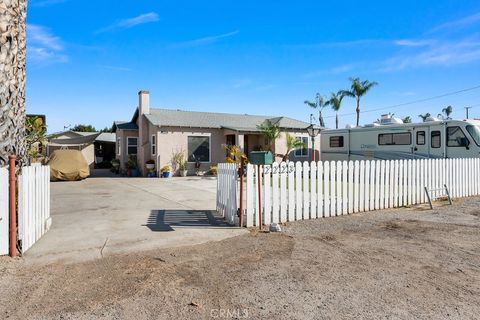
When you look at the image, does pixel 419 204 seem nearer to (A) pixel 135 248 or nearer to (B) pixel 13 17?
(A) pixel 135 248

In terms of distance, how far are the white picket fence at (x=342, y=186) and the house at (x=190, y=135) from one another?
473 inches

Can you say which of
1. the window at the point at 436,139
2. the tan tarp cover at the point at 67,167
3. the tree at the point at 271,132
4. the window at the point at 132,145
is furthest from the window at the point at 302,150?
the tan tarp cover at the point at 67,167

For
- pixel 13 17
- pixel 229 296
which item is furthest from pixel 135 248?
pixel 13 17

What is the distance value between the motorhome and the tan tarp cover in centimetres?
1502

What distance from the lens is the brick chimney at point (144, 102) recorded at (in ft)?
70.5

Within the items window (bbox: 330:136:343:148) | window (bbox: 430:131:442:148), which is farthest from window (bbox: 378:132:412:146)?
window (bbox: 330:136:343:148)

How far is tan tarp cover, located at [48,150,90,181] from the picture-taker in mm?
17719

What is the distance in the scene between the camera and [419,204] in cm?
925

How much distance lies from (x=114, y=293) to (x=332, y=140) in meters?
20.0

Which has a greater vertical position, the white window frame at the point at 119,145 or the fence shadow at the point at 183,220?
the white window frame at the point at 119,145

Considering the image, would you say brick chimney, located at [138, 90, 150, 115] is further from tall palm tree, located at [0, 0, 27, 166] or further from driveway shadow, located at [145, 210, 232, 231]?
tall palm tree, located at [0, 0, 27, 166]

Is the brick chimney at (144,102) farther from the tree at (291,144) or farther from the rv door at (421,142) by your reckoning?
the rv door at (421,142)

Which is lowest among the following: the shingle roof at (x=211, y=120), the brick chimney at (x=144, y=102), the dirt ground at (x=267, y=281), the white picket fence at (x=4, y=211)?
the dirt ground at (x=267, y=281)

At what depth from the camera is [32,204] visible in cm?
523
